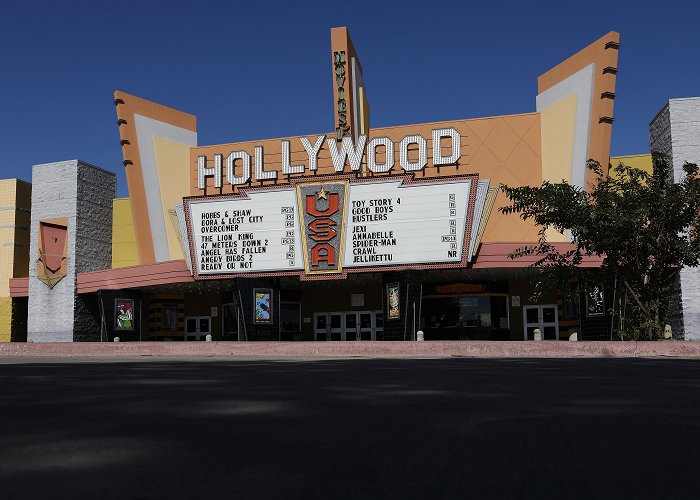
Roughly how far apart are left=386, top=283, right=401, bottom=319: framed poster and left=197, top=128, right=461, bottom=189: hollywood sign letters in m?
6.32

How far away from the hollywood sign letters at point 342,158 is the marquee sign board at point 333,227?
3.17 meters

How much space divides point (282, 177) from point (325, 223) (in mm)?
9101

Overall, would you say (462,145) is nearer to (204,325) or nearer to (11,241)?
(204,325)

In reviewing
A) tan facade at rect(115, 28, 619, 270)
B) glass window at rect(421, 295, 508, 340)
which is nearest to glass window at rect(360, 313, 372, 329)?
glass window at rect(421, 295, 508, 340)

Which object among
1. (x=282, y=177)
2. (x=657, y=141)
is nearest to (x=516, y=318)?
(x=657, y=141)

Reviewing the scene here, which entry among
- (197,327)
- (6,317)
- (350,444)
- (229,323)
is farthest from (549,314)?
(350,444)

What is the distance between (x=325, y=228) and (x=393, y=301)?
4.52 m

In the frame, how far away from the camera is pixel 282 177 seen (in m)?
39.1

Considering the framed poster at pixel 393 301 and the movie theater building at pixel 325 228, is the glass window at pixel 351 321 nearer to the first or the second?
the movie theater building at pixel 325 228

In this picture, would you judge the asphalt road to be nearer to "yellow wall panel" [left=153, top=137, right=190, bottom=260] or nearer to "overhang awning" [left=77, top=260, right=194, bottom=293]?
"overhang awning" [left=77, top=260, right=194, bottom=293]

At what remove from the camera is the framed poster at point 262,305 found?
109 ft

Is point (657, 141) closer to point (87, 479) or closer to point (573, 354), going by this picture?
point (573, 354)

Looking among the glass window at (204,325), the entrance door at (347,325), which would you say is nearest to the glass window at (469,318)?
the entrance door at (347,325)

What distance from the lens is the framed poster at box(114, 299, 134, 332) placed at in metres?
38.0
